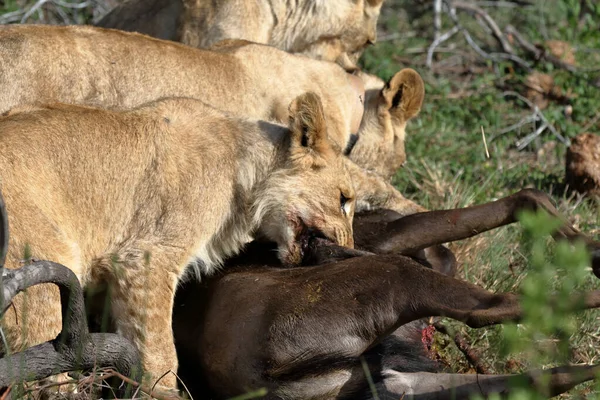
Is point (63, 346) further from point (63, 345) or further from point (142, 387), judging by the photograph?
point (142, 387)

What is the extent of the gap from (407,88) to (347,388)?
2770mm

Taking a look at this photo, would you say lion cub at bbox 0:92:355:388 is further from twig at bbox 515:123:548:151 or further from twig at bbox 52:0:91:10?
twig at bbox 52:0:91:10

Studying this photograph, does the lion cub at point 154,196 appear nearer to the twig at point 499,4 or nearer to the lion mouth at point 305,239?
the lion mouth at point 305,239

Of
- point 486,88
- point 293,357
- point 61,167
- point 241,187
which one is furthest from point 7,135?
point 486,88

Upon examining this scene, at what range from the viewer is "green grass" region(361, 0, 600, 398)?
5.21 m

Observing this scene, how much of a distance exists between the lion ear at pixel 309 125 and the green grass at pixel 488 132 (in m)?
1.05

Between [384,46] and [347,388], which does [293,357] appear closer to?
[347,388]

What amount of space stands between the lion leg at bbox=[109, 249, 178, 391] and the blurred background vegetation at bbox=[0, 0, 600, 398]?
4.29 feet

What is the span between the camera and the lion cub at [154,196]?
3836 mm

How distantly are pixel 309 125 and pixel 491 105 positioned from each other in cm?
388

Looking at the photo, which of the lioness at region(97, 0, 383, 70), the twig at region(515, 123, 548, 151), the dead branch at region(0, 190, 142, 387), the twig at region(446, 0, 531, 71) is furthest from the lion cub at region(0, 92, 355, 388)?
the twig at region(446, 0, 531, 71)

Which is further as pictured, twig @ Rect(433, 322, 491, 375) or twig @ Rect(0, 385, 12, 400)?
twig @ Rect(433, 322, 491, 375)

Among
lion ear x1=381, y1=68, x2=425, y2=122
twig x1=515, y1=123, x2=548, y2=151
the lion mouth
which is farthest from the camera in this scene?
twig x1=515, y1=123, x2=548, y2=151

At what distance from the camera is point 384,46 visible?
29.6 feet
